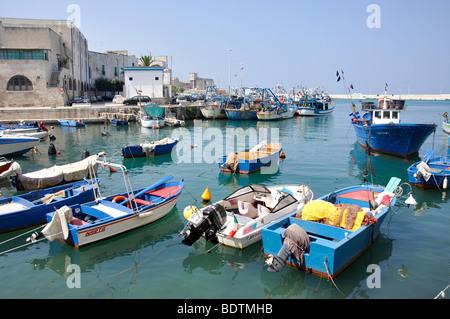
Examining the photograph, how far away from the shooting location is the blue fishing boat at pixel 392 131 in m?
23.5

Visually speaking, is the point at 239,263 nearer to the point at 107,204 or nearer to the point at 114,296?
the point at 114,296

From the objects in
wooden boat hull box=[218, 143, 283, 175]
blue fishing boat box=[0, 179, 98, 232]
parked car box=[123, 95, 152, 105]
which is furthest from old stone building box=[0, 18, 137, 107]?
blue fishing boat box=[0, 179, 98, 232]

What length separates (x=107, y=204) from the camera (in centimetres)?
1190

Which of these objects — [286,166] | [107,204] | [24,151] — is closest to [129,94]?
[24,151]

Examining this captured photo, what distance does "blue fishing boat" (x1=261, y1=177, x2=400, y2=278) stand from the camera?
8.49 metres

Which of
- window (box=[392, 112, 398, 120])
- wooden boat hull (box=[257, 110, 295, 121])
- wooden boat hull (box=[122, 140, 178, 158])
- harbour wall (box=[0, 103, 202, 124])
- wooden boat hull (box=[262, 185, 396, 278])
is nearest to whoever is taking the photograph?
wooden boat hull (box=[262, 185, 396, 278])

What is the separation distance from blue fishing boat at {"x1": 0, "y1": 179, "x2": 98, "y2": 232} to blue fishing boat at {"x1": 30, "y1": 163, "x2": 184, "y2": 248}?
32.5 inches

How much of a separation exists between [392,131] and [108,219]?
2065cm

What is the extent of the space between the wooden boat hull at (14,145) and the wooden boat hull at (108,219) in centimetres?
1584

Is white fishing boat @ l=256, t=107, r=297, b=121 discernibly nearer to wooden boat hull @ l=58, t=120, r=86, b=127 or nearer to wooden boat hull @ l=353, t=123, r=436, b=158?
wooden boat hull @ l=58, t=120, r=86, b=127

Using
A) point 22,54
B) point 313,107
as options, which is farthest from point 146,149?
point 313,107

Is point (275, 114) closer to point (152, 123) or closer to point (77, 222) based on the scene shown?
point (152, 123)

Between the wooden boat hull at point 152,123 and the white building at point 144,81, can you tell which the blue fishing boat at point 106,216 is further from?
the white building at point 144,81

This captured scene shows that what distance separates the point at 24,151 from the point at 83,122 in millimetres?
19285
